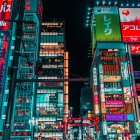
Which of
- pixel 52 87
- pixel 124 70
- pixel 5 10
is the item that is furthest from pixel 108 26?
pixel 52 87

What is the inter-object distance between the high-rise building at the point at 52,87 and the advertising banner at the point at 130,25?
3810 centimetres

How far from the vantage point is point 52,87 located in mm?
121875

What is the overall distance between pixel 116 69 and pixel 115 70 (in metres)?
0.53

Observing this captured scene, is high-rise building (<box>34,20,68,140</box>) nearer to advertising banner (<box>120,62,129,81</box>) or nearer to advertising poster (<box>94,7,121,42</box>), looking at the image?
advertising poster (<box>94,7,121,42</box>)

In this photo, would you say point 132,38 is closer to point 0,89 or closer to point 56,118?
point 0,89

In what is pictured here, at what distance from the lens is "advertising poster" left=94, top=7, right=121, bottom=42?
81.0 metres

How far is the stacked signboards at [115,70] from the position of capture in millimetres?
72125

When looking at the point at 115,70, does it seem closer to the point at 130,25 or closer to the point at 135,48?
the point at 135,48

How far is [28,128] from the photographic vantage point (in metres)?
104

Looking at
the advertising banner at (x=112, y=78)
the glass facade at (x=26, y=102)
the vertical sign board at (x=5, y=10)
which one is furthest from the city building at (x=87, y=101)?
the vertical sign board at (x=5, y=10)

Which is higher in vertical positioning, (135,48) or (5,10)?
(135,48)

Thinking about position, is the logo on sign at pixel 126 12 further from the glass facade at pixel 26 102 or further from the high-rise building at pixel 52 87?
the high-rise building at pixel 52 87

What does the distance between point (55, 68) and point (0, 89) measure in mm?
71520

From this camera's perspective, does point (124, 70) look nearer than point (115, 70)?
Yes
